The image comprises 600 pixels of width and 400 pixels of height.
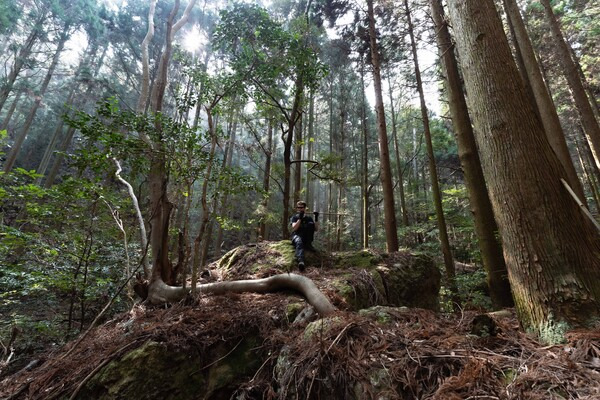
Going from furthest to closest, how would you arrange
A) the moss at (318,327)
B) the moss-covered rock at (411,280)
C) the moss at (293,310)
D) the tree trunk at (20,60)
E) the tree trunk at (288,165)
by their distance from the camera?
the tree trunk at (20,60), the tree trunk at (288,165), the moss-covered rock at (411,280), the moss at (293,310), the moss at (318,327)

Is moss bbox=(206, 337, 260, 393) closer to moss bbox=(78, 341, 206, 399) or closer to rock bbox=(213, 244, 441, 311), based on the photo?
moss bbox=(78, 341, 206, 399)

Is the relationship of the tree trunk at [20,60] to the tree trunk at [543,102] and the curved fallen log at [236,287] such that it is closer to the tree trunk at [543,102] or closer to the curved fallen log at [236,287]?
the curved fallen log at [236,287]

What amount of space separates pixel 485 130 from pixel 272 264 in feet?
12.9

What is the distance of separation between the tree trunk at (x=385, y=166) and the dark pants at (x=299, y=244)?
2.61m

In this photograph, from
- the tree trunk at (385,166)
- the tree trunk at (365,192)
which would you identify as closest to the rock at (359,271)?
the tree trunk at (385,166)

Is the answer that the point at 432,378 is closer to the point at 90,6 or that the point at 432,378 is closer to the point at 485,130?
the point at 485,130

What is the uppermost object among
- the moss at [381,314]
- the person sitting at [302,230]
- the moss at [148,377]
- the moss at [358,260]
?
the person sitting at [302,230]

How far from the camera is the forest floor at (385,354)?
1.27 meters

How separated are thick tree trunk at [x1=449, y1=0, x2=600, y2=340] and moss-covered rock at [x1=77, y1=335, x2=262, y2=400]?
2416 mm

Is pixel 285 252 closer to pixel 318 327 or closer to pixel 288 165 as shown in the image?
pixel 288 165

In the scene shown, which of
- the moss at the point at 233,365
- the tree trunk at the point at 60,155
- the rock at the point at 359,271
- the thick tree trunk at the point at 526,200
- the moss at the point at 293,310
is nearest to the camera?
the thick tree trunk at the point at 526,200

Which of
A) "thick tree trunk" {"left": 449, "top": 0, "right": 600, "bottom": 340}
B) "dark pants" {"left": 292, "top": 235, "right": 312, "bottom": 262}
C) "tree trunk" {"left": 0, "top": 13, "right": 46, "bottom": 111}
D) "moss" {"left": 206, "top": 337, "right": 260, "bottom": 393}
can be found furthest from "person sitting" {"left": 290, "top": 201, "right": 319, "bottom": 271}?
"tree trunk" {"left": 0, "top": 13, "right": 46, "bottom": 111}

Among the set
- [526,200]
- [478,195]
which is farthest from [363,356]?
[478,195]

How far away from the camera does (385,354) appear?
1700 mm
